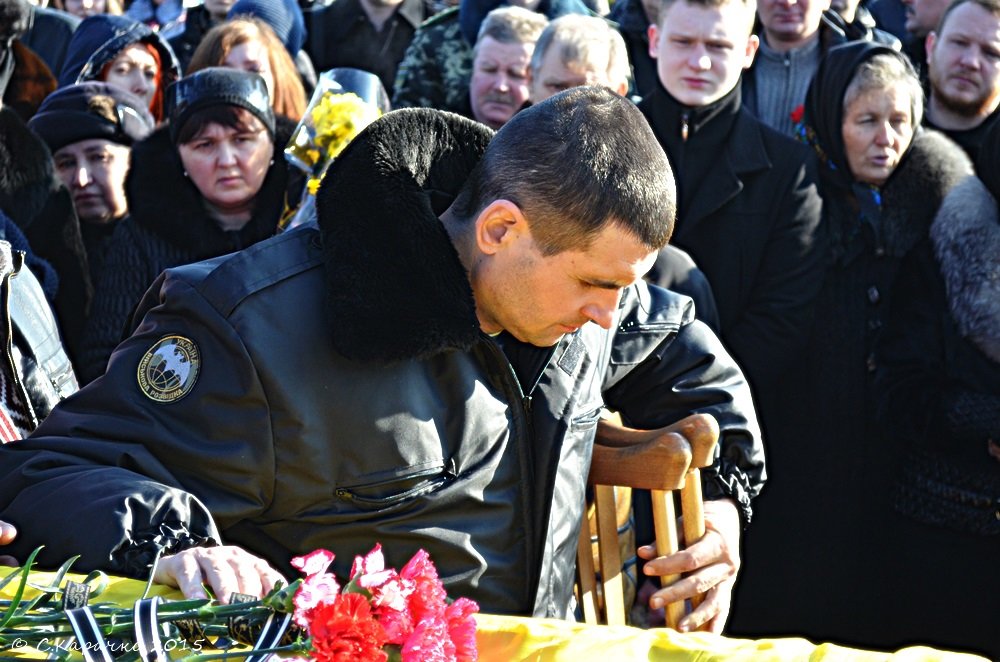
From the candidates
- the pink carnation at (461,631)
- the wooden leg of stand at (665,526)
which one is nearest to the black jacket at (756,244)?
the wooden leg of stand at (665,526)

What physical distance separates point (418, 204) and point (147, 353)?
1.72 feet

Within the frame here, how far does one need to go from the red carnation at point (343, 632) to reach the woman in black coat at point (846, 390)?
315 centimetres

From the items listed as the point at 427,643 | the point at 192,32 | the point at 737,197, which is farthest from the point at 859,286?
the point at 192,32

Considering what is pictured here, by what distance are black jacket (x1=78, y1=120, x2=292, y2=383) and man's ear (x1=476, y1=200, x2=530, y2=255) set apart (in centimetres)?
216

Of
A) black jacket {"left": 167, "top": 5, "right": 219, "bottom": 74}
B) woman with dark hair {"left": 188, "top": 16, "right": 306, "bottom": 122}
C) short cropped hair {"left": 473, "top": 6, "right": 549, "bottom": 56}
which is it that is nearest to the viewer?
short cropped hair {"left": 473, "top": 6, "right": 549, "bottom": 56}

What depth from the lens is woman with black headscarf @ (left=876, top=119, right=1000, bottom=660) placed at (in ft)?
12.9

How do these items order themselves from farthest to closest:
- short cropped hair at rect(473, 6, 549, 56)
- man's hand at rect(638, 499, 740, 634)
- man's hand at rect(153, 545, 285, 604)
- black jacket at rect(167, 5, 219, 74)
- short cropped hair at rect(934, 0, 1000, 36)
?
black jacket at rect(167, 5, 219, 74), short cropped hair at rect(473, 6, 549, 56), short cropped hair at rect(934, 0, 1000, 36), man's hand at rect(638, 499, 740, 634), man's hand at rect(153, 545, 285, 604)

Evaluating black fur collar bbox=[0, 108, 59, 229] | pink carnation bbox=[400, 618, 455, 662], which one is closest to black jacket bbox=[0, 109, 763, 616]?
pink carnation bbox=[400, 618, 455, 662]

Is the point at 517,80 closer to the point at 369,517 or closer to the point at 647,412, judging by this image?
the point at 647,412

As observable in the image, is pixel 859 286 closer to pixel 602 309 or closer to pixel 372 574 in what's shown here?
pixel 602 309

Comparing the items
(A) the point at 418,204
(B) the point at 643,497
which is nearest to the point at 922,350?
(B) the point at 643,497

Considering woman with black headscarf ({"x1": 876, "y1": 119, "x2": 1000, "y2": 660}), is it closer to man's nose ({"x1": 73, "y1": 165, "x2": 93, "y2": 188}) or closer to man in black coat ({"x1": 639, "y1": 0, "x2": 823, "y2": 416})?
man in black coat ({"x1": 639, "y1": 0, "x2": 823, "y2": 416})

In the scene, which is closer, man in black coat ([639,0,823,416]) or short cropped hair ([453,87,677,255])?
short cropped hair ([453,87,677,255])

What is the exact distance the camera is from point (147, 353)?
2.23 metres
